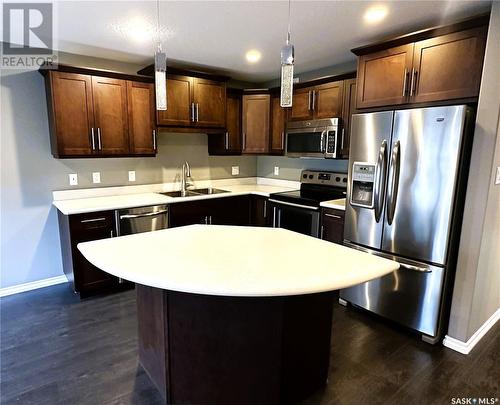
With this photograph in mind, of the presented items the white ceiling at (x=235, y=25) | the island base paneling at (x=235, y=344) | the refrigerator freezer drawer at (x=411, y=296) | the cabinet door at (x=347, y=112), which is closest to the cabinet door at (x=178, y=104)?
the white ceiling at (x=235, y=25)

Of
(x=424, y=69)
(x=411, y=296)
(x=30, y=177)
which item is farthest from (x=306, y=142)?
(x=30, y=177)

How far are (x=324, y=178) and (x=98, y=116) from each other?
8.38 ft

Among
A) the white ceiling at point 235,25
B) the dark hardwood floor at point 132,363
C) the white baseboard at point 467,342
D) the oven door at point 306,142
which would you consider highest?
the white ceiling at point 235,25

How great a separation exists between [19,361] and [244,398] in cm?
165

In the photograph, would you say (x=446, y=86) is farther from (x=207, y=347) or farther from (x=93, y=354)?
(x=93, y=354)

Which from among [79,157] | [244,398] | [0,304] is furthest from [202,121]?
[244,398]

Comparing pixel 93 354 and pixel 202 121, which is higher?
pixel 202 121

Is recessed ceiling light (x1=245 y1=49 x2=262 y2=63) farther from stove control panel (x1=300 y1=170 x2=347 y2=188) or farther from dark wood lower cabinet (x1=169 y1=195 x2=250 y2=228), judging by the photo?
dark wood lower cabinet (x1=169 y1=195 x2=250 y2=228)

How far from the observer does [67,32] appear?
2.66 meters

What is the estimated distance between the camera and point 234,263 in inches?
60.2

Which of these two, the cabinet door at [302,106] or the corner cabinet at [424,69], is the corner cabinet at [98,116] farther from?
the corner cabinet at [424,69]

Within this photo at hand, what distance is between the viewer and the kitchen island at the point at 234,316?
1.44 meters

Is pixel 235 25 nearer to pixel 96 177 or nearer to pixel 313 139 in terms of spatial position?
pixel 313 139

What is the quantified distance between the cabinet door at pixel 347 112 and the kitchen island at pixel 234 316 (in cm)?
184
